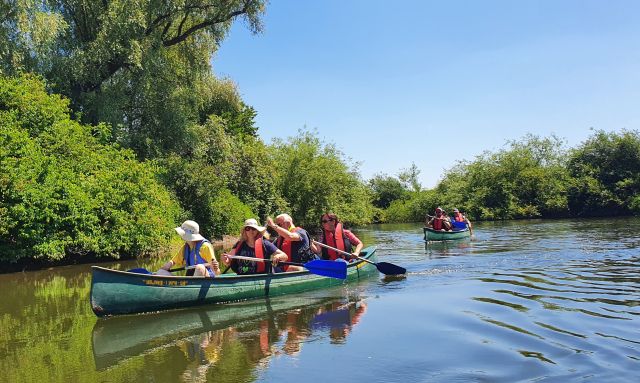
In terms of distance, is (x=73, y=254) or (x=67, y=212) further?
(x=73, y=254)

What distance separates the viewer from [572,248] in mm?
15875

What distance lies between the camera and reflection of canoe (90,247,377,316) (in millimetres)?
7715

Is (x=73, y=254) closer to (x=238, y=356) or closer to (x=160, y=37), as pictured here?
(x=160, y=37)

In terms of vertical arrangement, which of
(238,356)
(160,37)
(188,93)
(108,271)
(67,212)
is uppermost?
(160,37)

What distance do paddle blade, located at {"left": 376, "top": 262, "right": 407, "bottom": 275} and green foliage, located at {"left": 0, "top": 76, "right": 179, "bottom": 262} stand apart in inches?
321

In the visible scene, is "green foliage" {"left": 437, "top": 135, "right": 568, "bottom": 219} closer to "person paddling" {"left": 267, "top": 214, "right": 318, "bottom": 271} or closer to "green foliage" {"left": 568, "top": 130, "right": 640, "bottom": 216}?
"green foliage" {"left": 568, "top": 130, "right": 640, "bottom": 216}

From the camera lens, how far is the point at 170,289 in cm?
814

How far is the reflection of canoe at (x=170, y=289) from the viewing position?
771cm

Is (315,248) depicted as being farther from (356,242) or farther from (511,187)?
(511,187)

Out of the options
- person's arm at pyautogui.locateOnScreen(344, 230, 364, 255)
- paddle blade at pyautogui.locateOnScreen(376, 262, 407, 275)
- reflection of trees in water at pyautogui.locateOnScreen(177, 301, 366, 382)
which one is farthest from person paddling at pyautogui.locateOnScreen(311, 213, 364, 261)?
reflection of trees in water at pyautogui.locateOnScreen(177, 301, 366, 382)

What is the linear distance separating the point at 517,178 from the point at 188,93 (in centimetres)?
3393

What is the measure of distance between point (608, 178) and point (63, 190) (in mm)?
41295

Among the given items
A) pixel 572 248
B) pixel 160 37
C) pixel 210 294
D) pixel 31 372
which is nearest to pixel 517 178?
pixel 572 248

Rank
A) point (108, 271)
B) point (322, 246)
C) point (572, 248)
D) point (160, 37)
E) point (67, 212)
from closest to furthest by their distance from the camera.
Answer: point (108, 271)
point (322, 246)
point (67, 212)
point (572, 248)
point (160, 37)
